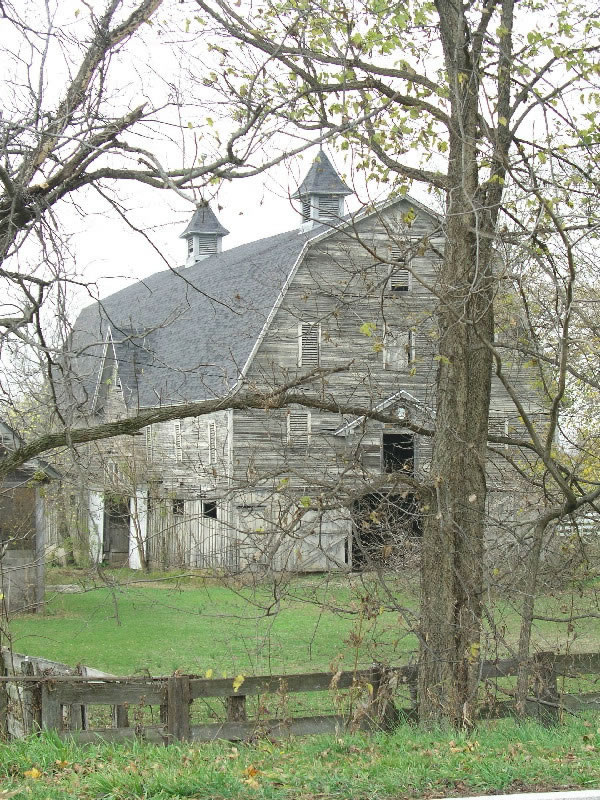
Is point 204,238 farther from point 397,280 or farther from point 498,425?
point 498,425

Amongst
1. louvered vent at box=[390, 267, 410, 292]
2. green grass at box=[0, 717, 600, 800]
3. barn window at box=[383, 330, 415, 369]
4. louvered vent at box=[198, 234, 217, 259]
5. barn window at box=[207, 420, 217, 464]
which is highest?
louvered vent at box=[198, 234, 217, 259]

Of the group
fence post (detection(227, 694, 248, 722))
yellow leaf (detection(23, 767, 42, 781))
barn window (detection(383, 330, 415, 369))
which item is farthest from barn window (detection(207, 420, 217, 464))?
yellow leaf (detection(23, 767, 42, 781))

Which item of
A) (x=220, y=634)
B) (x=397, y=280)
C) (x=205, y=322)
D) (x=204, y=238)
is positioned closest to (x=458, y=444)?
(x=220, y=634)

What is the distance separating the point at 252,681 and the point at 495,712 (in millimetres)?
2284

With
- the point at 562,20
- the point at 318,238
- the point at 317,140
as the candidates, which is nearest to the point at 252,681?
the point at 317,140

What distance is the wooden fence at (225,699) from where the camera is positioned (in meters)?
8.50

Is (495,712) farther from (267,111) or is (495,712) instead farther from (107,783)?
(267,111)

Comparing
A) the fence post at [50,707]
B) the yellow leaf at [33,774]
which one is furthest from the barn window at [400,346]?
the yellow leaf at [33,774]

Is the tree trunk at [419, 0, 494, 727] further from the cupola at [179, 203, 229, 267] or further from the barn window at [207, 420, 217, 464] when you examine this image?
the cupola at [179, 203, 229, 267]

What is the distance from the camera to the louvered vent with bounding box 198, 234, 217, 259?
A: 1831 inches

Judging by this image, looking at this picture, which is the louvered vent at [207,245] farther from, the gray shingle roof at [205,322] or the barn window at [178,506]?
the barn window at [178,506]

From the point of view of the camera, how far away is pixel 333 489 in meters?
8.95

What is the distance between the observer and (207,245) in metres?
46.8

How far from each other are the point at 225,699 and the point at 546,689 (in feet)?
9.83
